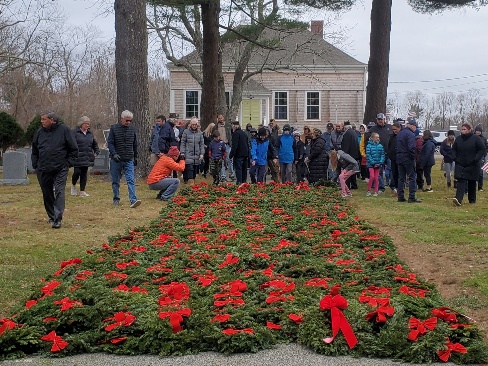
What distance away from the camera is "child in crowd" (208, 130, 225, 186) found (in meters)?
20.6

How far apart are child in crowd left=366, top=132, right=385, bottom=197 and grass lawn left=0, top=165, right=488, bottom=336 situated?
477 mm

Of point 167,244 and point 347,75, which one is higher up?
point 347,75

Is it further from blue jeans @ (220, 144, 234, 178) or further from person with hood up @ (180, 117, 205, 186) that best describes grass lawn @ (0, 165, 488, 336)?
blue jeans @ (220, 144, 234, 178)

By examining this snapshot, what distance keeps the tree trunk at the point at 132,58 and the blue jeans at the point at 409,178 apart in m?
7.94

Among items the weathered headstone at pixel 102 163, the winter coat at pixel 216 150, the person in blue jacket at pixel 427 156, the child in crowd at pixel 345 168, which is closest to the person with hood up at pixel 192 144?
the winter coat at pixel 216 150

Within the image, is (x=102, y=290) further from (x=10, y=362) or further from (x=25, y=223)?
(x=25, y=223)

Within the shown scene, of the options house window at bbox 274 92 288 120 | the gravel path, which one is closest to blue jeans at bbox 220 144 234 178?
the gravel path

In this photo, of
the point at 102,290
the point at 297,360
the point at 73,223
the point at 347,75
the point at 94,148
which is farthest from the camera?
the point at 347,75

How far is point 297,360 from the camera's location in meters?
5.65

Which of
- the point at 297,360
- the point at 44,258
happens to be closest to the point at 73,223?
the point at 44,258

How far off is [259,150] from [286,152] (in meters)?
0.94

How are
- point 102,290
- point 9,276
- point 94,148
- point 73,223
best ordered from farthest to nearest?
point 94,148 → point 73,223 → point 9,276 → point 102,290

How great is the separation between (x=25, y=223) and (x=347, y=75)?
3467 centimetres

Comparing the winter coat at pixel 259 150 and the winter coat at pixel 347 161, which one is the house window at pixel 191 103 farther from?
the winter coat at pixel 347 161
